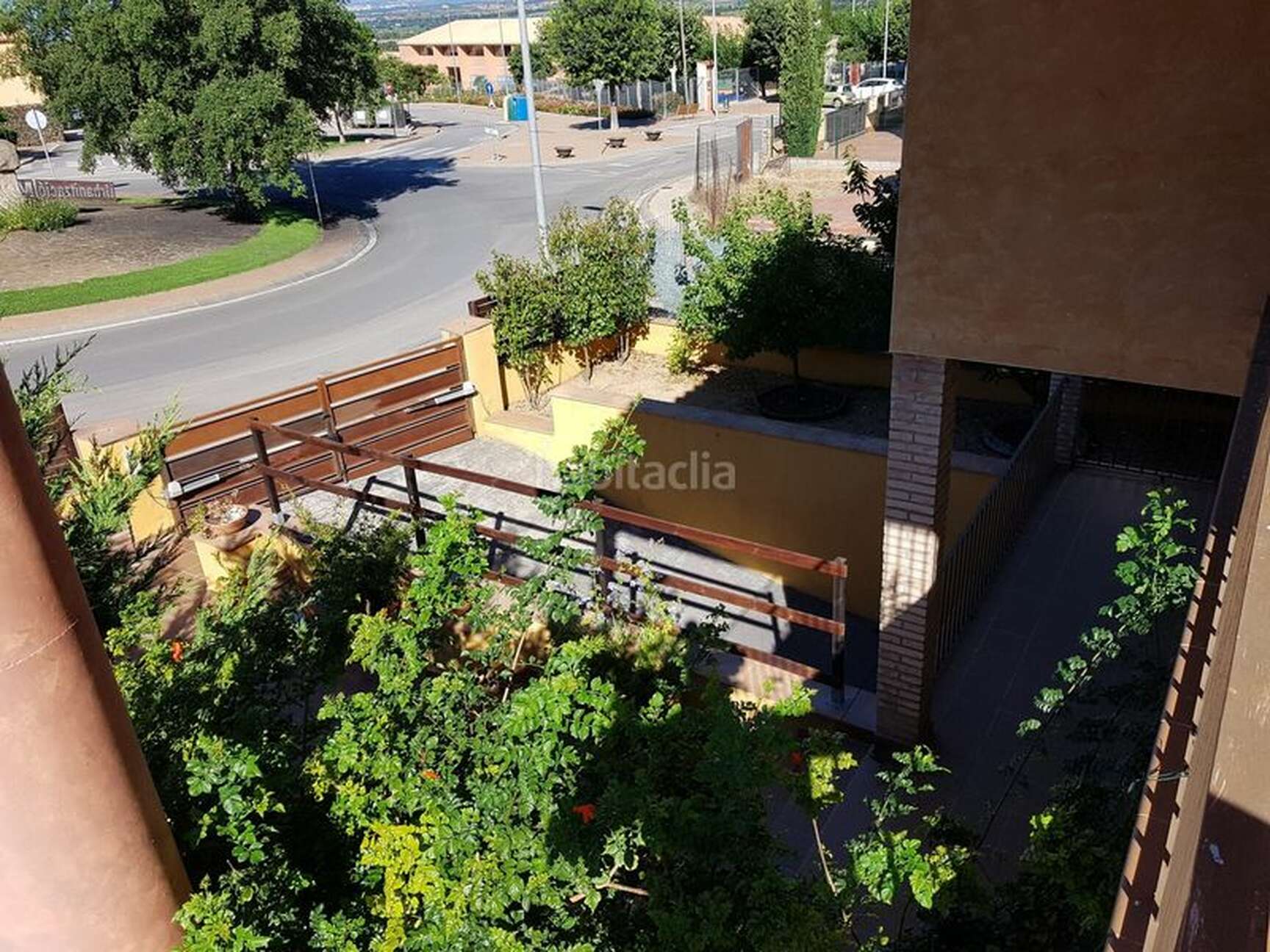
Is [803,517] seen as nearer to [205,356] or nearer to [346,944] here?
[346,944]

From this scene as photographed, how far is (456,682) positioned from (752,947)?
5.19 ft

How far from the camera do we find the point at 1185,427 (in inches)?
396

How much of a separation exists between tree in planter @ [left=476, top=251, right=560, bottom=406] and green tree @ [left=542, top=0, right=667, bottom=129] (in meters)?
34.5

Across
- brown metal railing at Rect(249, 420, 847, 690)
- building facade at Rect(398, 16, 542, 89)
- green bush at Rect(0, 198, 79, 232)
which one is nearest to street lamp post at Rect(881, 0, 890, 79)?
building facade at Rect(398, 16, 542, 89)

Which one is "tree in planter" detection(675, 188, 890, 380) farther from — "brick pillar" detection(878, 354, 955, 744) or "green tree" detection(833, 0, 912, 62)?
"green tree" detection(833, 0, 912, 62)

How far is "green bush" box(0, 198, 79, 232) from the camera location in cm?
2583

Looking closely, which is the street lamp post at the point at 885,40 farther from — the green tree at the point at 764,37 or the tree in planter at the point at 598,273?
the tree in planter at the point at 598,273

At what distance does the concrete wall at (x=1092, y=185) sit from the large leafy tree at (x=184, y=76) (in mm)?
22585

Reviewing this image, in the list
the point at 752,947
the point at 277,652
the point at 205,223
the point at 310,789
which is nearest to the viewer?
the point at 752,947

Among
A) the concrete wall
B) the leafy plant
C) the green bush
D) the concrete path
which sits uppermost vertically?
the concrete wall

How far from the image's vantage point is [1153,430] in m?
10.2

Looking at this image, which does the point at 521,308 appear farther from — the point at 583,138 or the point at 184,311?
the point at 583,138

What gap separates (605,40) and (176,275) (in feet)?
94.6

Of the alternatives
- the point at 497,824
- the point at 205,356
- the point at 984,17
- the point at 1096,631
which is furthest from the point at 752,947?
the point at 205,356
